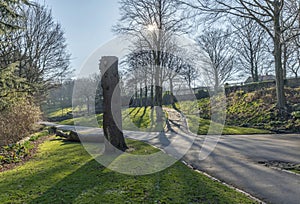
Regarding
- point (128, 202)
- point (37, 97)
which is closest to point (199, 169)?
point (128, 202)

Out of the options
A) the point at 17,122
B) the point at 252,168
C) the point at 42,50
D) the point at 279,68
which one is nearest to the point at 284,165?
the point at 252,168

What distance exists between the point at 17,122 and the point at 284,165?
12.4 meters

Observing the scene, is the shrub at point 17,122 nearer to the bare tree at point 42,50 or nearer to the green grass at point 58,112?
the bare tree at point 42,50

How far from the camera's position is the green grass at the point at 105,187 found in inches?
165

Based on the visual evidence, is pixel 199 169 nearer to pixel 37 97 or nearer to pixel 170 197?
pixel 170 197

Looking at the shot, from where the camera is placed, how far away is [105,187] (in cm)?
480

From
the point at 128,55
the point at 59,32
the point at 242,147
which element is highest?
the point at 59,32

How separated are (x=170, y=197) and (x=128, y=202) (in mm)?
740

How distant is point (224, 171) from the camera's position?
617 centimetres

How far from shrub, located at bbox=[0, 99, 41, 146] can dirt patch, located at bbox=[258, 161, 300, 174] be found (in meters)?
10.9

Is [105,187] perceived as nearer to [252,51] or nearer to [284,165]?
[284,165]

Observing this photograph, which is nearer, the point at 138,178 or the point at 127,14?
the point at 138,178

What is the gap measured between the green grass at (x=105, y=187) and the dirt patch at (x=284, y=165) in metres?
2.36

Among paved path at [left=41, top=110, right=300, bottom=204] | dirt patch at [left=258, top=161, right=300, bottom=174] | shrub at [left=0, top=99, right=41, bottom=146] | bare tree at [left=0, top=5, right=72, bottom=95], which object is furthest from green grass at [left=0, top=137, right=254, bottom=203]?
bare tree at [left=0, top=5, right=72, bottom=95]
